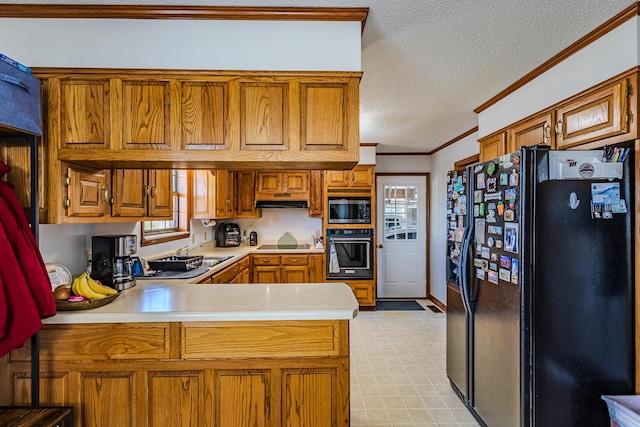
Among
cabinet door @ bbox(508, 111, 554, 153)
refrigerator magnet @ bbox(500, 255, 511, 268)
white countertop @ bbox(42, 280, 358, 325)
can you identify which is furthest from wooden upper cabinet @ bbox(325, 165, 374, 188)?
refrigerator magnet @ bbox(500, 255, 511, 268)

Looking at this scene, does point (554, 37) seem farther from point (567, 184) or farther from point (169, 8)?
point (169, 8)

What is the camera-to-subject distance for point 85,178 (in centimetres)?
200

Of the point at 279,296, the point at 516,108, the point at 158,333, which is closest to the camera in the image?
the point at 158,333

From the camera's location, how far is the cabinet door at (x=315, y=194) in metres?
5.14

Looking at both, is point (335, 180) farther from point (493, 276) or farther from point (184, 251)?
point (493, 276)

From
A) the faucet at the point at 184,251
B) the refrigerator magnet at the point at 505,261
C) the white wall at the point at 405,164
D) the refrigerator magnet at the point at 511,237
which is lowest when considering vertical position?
the faucet at the point at 184,251

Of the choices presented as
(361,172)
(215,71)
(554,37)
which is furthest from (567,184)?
(361,172)

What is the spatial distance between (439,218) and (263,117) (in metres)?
4.07

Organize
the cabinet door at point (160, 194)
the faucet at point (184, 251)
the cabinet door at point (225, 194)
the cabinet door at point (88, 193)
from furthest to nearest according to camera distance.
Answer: the cabinet door at point (225, 194), the faucet at point (184, 251), the cabinet door at point (160, 194), the cabinet door at point (88, 193)

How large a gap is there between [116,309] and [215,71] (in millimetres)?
1306

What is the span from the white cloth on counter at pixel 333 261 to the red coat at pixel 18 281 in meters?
3.62

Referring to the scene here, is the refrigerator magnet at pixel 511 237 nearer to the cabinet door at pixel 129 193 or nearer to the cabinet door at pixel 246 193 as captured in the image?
the cabinet door at pixel 129 193

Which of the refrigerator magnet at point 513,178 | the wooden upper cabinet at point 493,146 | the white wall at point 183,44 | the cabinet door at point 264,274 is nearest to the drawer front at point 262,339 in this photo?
the refrigerator magnet at point 513,178

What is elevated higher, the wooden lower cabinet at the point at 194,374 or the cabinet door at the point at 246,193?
the cabinet door at the point at 246,193
